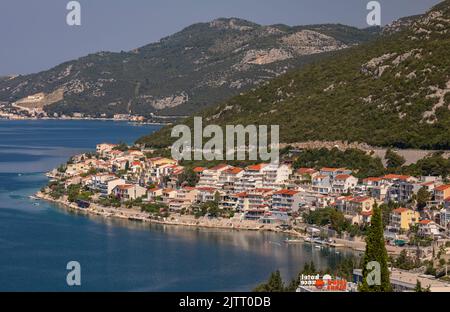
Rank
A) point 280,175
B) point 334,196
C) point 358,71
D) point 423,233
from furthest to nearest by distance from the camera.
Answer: point 358,71 < point 280,175 < point 334,196 < point 423,233

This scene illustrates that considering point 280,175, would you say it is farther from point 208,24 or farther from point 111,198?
point 208,24

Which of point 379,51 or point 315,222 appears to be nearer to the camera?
point 315,222

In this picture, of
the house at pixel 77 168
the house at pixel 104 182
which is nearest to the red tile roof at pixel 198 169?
the house at pixel 104 182

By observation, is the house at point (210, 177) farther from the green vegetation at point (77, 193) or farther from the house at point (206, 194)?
the green vegetation at point (77, 193)

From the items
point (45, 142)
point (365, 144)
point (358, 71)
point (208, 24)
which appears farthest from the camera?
point (208, 24)

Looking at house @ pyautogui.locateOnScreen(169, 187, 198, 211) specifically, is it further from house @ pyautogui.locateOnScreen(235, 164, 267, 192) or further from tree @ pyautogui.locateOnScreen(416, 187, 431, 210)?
tree @ pyautogui.locateOnScreen(416, 187, 431, 210)

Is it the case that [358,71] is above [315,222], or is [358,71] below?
above
